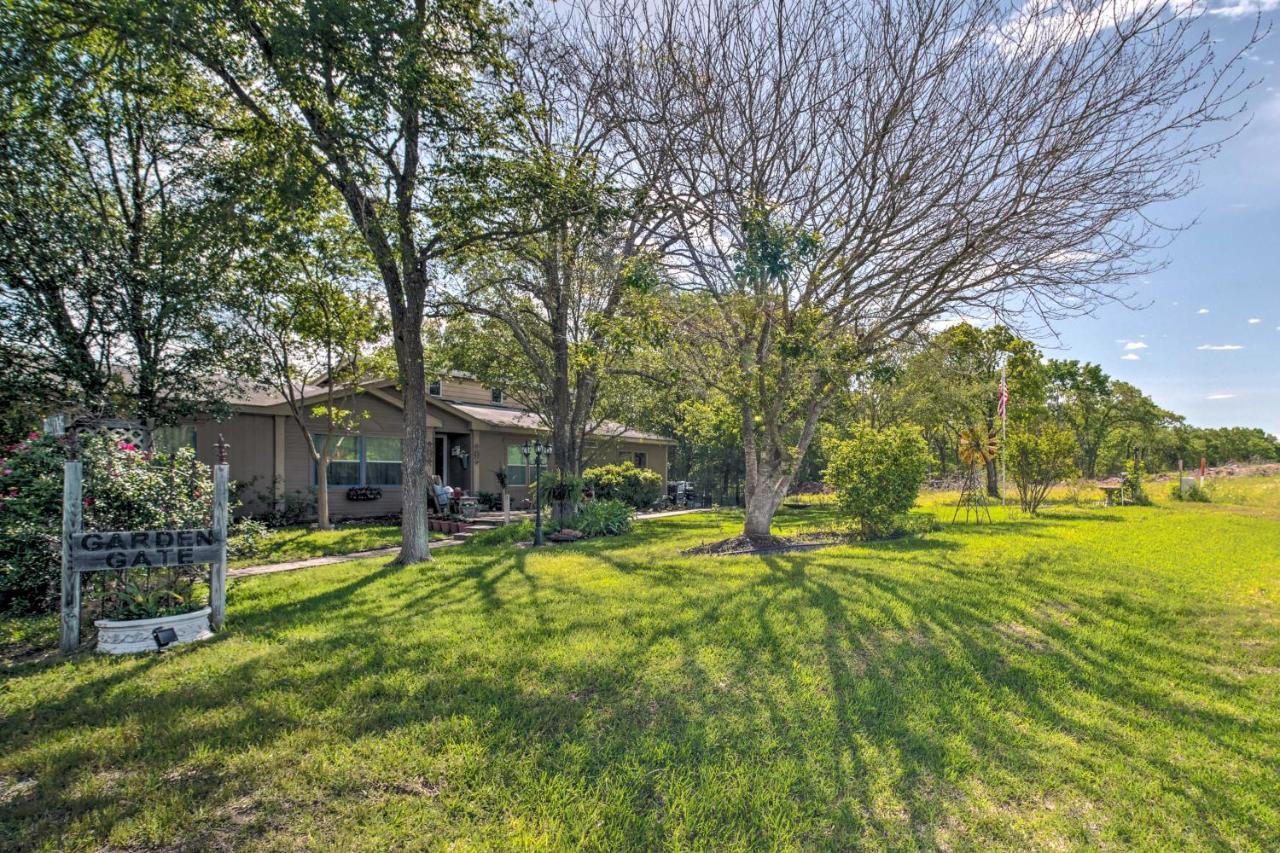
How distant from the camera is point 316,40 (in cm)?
566

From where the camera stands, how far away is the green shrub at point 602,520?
39.1 feet

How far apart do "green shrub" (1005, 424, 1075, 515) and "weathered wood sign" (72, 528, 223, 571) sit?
54.6 ft

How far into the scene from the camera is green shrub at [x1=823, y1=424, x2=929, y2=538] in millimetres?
9656

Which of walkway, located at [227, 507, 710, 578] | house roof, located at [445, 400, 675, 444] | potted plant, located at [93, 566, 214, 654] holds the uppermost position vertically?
house roof, located at [445, 400, 675, 444]

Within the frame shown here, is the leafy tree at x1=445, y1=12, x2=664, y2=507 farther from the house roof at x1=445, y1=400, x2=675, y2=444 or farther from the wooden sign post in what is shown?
the wooden sign post

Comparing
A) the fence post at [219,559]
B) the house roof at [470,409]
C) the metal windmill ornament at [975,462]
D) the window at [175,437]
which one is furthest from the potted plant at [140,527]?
the metal windmill ornament at [975,462]

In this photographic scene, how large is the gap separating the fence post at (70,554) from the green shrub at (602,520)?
784 cm

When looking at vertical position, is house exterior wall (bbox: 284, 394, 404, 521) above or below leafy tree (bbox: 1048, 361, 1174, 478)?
below

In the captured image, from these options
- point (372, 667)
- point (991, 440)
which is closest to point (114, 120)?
point (372, 667)

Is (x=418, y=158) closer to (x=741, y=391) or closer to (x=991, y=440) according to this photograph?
(x=741, y=391)

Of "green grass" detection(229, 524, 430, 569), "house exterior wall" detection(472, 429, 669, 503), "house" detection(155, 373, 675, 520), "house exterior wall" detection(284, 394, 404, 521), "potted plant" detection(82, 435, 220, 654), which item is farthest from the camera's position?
"house exterior wall" detection(472, 429, 669, 503)

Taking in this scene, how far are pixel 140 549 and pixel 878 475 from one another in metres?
9.31

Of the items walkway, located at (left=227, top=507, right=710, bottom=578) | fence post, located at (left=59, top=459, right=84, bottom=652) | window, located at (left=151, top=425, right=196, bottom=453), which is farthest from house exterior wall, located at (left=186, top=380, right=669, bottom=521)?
fence post, located at (left=59, top=459, right=84, bottom=652)

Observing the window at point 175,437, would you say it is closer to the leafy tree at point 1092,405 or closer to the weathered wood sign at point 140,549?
the weathered wood sign at point 140,549
